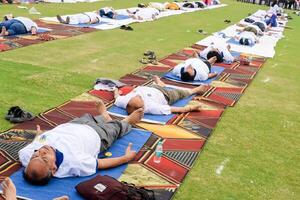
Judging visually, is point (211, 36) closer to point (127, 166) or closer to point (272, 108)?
point (272, 108)

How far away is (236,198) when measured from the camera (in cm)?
497

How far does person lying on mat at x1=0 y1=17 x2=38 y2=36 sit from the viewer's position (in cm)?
1224

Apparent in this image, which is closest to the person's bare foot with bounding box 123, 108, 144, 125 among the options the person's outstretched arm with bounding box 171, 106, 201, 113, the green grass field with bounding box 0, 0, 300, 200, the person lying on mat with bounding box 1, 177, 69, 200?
the person's outstretched arm with bounding box 171, 106, 201, 113

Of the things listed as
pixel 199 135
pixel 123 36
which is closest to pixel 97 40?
pixel 123 36

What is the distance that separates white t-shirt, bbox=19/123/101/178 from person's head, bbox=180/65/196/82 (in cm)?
436

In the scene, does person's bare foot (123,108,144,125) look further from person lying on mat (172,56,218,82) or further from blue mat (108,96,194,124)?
person lying on mat (172,56,218,82)

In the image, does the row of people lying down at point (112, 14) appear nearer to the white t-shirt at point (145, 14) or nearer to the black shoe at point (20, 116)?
the white t-shirt at point (145, 14)

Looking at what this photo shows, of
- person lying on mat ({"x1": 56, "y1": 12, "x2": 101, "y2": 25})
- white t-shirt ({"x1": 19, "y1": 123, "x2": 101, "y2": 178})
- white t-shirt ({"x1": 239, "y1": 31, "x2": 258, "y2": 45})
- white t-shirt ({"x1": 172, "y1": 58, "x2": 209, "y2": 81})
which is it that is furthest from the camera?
person lying on mat ({"x1": 56, "y1": 12, "x2": 101, "y2": 25})

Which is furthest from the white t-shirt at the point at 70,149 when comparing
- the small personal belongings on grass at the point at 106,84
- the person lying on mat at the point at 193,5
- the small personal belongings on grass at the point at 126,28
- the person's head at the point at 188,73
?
the person lying on mat at the point at 193,5

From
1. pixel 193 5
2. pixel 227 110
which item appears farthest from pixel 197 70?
pixel 193 5

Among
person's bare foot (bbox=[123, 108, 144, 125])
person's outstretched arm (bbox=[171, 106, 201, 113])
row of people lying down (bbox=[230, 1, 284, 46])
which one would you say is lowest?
row of people lying down (bbox=[230, 1, 284, 46])

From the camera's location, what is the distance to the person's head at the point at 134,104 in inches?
275

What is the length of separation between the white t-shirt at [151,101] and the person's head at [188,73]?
6.28ft

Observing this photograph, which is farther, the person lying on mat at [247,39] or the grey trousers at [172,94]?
the person lying on mat at [247,39]
